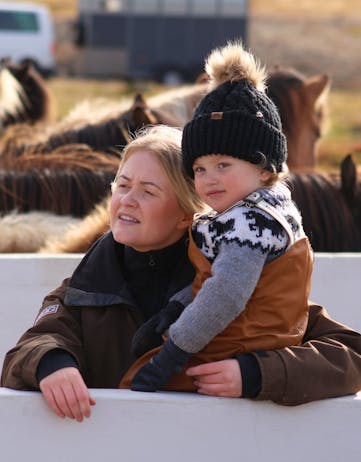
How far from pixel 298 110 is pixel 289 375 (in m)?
3.19

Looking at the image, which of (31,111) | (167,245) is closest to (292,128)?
(31,111)

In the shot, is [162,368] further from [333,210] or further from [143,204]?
[333,210]

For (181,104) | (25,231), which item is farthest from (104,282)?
(181,104)

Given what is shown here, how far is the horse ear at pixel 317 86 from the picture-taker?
15.5 feet

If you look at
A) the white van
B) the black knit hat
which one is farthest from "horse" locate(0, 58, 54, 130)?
the white van

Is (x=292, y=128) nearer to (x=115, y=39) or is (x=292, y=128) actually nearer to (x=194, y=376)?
(x=194, y=376)

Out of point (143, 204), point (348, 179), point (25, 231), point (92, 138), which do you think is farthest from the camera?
point (92, 138)

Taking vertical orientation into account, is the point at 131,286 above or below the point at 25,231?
above

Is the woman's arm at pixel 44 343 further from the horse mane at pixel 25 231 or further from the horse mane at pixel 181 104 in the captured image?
the horse mane at pixel 181 104

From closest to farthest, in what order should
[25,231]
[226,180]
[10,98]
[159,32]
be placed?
1. [226,180]
2. [25,231]
3. [10,98]
4. [159,32]

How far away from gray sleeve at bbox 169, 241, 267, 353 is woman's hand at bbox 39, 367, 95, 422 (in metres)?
0.18

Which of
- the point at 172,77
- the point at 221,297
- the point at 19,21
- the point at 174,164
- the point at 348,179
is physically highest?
the point at 174,164

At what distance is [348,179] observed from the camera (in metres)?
3.04

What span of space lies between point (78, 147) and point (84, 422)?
223 centimetres
